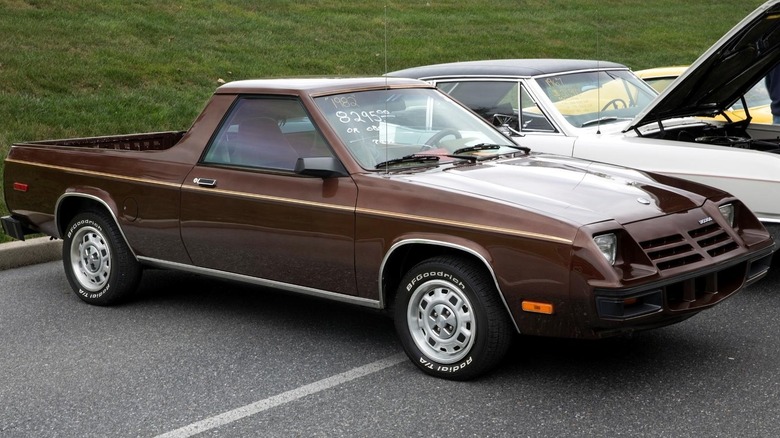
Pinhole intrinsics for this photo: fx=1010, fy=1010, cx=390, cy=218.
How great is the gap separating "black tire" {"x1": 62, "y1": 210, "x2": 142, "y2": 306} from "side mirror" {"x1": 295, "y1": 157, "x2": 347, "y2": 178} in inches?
70.4

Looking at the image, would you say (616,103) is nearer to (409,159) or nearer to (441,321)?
(409,159)

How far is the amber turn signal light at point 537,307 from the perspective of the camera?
470 cm

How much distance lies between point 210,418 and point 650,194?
2.50 metres

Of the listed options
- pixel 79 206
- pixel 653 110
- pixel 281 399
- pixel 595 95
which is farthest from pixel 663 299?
pixel 79 206

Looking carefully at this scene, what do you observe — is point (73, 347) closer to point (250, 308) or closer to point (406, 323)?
point (250, 308)

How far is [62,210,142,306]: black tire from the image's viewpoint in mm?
6641

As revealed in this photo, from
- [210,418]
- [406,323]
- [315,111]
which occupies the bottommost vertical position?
[210,418]

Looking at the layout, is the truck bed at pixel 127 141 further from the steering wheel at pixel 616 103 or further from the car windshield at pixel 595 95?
the steering wheel at pixel 616 103

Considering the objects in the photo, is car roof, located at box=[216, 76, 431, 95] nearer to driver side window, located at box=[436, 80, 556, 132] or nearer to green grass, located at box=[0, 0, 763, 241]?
driver side window, located at box=[436, 80, 556, 132]

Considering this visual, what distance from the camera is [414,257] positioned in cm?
534

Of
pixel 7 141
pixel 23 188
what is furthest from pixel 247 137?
pixel 7 141

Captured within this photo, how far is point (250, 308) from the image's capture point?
6723mm

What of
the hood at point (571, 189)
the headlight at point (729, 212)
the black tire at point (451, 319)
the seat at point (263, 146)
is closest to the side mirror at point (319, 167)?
the seat at point (263, 146)

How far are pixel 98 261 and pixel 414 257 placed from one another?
2.55 metres
